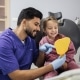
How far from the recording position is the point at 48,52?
1.49m

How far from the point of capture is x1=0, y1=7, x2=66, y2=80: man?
1.26 m

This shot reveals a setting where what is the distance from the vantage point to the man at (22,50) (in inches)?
49.8

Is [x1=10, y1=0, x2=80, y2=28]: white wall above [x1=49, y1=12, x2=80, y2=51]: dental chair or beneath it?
above

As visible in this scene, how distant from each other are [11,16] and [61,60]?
2.98 m

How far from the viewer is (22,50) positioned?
55.5 inches

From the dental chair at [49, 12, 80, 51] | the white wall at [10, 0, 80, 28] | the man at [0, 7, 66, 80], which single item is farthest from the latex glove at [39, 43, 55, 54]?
the white wall at [10, 0, 80, 28]

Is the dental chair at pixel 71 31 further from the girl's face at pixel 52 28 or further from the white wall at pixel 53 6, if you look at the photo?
the white wall at pixel 53 6

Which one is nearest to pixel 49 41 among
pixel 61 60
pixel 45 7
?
pixel 61 60

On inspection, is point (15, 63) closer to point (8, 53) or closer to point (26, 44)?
point (8, 53)

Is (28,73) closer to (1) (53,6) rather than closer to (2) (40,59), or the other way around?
(2) (40,59)

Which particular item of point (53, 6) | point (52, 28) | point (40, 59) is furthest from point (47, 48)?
point (53, 6)

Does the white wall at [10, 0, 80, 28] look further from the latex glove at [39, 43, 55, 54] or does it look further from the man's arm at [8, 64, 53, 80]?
the man's arm at [8, 64, 53, 80]

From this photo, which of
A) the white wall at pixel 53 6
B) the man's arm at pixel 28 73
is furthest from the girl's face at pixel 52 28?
the white wall at pixel 53 6

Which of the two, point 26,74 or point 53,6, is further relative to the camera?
point 53,6
